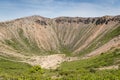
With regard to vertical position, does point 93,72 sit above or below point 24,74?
below

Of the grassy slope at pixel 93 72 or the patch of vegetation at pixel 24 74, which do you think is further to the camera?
the patch of vegetation at pixel 24 74

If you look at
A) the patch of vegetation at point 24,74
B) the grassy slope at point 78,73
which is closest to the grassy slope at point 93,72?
the grassy slope at point 78,73

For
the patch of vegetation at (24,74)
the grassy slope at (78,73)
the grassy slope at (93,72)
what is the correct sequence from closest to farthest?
1. the grassy slope at (93,72)
2. the grassy slope at (78,73)
3. the patch of vegetation at (24,74)

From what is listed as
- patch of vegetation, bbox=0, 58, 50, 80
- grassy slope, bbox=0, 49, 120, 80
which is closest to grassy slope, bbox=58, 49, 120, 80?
grassy slope, bbox=0, 49, 120, 80


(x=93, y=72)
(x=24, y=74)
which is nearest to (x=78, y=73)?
(x=93, y=72)

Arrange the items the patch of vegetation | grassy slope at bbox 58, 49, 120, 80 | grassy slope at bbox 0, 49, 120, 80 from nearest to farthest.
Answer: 1. grassy slope at bbox 58, 49, 120, 80
2. grassy slope at bbox 0, 49, 120, 80
3. the patch of vegetation

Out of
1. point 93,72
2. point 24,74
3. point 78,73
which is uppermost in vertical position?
point 24,74

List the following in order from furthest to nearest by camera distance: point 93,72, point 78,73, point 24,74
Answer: point 24,74 < point 93,72 < point 78,73

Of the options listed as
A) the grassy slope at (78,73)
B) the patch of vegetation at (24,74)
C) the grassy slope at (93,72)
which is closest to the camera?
the grassy slope at (93,72)

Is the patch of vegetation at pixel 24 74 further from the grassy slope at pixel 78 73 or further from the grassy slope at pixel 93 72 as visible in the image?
the grassy slope at pixel 93 72

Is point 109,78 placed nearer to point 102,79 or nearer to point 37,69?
point 102,79

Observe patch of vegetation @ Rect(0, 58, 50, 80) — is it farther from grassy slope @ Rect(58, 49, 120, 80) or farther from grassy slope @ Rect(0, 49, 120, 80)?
grassy slope @ Rect(58, 49, 120, 80)

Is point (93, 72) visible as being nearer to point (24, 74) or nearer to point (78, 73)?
point (78, 73)
